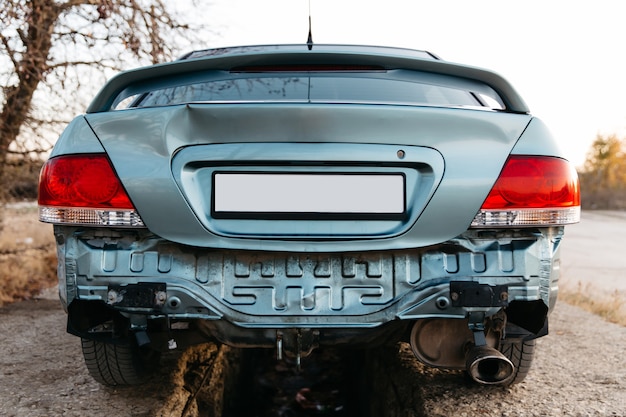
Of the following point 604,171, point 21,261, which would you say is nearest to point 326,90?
point 21,261

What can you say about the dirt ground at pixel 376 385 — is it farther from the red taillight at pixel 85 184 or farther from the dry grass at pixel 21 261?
the dry grass at pixel 21 261

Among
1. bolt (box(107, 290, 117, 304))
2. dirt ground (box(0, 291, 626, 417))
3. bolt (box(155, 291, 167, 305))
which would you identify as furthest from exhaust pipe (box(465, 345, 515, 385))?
bolt (box(107, 290, 117, 304))

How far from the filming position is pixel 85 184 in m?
1.88

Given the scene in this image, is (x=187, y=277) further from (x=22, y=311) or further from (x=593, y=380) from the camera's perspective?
(x=22, y=311)

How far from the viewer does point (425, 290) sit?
5.96ft

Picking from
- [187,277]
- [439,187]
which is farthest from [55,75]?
[439,187]

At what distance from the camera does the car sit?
1822 mm

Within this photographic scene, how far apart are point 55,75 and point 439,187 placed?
5740mm

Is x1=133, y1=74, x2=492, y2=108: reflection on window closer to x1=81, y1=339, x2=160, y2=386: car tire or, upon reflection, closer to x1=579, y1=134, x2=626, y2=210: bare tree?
x1=81, y1=339, x2=160, y2=386: car tire

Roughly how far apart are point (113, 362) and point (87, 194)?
93 cm

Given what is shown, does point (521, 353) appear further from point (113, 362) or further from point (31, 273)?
point (31, 273)

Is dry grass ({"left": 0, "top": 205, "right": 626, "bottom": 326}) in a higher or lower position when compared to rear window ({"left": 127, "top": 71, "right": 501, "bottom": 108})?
lower

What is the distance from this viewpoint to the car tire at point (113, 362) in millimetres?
2391

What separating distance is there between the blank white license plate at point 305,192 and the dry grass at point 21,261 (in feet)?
14.4
